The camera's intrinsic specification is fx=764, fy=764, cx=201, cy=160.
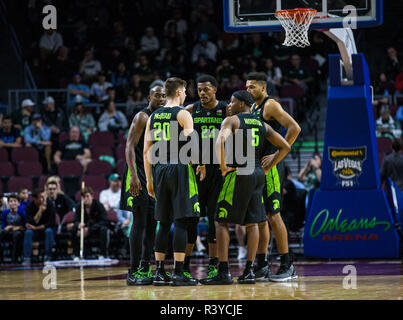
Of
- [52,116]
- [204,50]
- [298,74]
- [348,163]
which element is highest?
[204,50]

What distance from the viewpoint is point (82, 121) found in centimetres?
1664

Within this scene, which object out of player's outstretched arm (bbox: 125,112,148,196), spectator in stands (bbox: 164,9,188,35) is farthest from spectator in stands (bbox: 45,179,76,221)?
spectator in stands (bbox: 164,9,188,35)

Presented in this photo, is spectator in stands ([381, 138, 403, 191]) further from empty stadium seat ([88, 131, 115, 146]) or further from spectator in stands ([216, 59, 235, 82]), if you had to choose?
empty stadium seat ([88, 131, 115, 146])


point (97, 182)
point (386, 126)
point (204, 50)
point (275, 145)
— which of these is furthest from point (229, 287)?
point (204, 50)

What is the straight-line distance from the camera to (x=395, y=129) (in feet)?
49.2

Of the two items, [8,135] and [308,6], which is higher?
[308,6]

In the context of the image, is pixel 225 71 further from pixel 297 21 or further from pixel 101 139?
pixel 297 21

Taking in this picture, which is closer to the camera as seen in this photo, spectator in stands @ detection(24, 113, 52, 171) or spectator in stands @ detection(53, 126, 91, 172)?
spectator in stands @ detection(53, 126, 91, 172)

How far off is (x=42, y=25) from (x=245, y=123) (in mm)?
14071

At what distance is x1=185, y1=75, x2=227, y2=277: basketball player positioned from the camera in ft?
26.3

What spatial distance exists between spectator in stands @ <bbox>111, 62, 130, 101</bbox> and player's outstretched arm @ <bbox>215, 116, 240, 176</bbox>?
34.7 ft

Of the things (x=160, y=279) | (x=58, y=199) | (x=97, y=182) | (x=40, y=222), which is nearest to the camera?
(x=160, y=279)

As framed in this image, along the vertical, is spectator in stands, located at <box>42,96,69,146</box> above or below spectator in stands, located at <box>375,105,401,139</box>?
above

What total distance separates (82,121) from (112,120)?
70 cm
